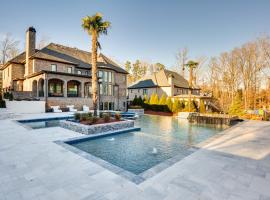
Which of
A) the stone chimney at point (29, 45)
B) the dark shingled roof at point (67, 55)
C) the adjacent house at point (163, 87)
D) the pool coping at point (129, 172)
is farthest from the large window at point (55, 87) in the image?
the adjacent house at point (163, 87)

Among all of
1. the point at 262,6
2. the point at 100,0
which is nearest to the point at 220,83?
the point at 262,6

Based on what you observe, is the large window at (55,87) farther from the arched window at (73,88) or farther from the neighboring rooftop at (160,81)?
the neighboring rooftop at (160,81)

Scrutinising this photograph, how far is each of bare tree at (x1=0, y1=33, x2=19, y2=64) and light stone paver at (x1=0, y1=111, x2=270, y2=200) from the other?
34930 millimetres

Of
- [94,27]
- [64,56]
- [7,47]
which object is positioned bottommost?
[94,27]

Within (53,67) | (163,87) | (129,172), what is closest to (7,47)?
(53,67)

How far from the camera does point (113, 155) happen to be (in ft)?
21.3

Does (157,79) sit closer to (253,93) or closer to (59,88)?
(253,93)

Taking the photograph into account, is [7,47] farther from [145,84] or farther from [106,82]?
[145,84]

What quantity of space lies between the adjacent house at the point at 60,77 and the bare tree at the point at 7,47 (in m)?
9.23

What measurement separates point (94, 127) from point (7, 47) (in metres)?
34.4

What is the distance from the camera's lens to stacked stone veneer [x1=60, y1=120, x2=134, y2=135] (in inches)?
363

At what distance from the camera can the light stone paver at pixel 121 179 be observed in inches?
131

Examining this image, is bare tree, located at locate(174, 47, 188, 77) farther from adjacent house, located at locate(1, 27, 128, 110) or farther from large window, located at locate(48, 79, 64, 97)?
large window, located at locate(48, 79, 64, 97)

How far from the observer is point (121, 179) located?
13.1ft
